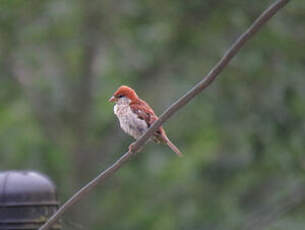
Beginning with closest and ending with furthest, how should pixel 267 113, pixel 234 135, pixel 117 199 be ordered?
pixel 267 113, pixel 234 135, pixel 117 199

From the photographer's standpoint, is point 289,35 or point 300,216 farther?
point 300,216

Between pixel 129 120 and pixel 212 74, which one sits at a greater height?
pixel 129 120

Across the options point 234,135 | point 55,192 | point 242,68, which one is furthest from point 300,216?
point 55,192

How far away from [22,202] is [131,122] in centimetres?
99

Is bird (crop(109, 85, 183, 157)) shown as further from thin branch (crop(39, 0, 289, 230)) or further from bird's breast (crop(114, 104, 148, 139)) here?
thin branch (crop(39, 0, 289, 230))

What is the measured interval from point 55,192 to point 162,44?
21.5 ft

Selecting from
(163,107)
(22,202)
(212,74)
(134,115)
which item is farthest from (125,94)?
(163,107)

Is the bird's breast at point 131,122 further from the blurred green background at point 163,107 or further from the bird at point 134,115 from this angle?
the blurred green background at point 163,107

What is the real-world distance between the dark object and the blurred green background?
4.31 meters

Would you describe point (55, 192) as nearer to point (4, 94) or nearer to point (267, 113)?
point (267, 113)

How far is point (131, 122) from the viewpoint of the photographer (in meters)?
5.34

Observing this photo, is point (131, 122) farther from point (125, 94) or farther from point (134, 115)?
point (125, 94)

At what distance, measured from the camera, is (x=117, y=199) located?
13125 millimetres

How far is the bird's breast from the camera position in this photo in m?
5.32
